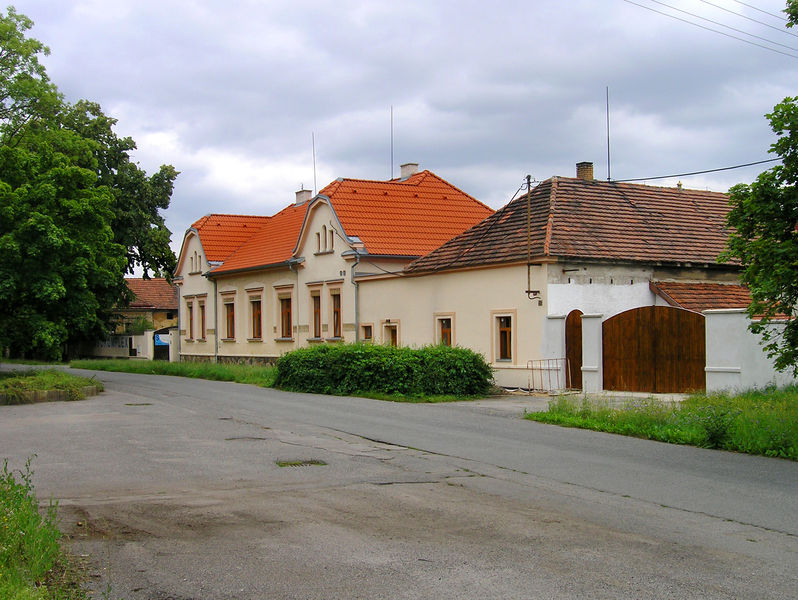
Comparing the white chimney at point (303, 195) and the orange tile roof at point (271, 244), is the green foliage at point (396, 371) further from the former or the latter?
the white chimney at point (303, 195)

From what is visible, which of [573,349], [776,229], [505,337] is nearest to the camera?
[776,229]

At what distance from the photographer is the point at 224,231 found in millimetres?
48094

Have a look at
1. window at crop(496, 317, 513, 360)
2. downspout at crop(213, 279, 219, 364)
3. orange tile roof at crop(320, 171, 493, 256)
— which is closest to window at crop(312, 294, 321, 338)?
orange tile roof at crop(320, 171, 493, 256)

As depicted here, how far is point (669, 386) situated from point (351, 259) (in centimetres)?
1499

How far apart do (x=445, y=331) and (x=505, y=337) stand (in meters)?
3.08

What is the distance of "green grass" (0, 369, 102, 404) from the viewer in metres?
22.2

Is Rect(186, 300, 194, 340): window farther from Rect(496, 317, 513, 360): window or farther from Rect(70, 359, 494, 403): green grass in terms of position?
Rect(496, 317, 513, 360): window

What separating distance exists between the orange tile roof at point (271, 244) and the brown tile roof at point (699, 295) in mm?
18116

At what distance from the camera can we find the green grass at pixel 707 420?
1302 centimetres

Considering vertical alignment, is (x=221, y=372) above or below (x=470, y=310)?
below

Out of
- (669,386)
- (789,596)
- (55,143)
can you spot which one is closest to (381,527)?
(789,596)

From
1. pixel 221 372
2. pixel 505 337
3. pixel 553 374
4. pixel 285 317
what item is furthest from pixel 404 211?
pixel 553 374

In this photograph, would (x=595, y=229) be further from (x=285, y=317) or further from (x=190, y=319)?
(x=190, y=319)

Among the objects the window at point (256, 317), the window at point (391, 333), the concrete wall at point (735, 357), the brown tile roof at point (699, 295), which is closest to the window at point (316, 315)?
the window at point (256, 317)
